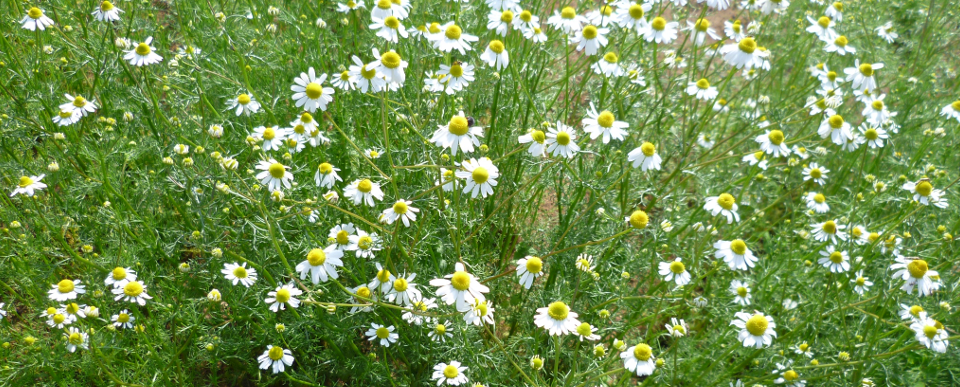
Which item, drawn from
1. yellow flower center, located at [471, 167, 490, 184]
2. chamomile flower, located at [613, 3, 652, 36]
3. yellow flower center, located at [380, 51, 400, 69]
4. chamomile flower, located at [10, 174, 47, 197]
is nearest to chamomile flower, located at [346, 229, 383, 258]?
yellow flower center, located at [471, 167, 490, 184]

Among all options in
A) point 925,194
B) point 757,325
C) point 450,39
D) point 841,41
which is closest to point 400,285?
point 450,39

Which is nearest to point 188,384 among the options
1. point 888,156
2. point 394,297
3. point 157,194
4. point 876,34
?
point 157,194

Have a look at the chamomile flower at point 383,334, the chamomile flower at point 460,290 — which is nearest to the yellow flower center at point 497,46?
the chamomile flower at point 460,290

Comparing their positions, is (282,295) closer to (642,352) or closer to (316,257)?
(316,257)

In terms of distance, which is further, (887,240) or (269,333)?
Answer: (887,240)

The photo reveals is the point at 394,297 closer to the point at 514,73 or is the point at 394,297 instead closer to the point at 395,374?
the point at 395,374

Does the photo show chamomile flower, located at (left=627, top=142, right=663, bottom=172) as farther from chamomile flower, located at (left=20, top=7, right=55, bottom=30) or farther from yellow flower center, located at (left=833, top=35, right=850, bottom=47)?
chamomile flower, located at (left=20, top=7, right=55, bottom=30)
